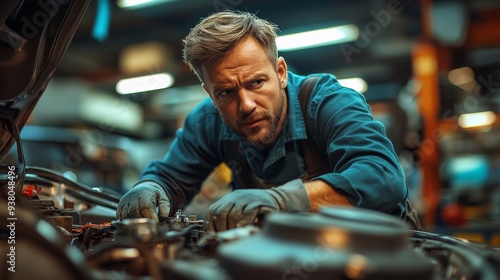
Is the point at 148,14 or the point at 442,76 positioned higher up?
the point at 148,14

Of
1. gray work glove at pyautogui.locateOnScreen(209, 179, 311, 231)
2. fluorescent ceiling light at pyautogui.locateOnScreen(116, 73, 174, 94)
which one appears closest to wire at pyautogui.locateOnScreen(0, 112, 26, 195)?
gray work glove at pyautogui.locateOnScreen(209, 179, 311, 231)

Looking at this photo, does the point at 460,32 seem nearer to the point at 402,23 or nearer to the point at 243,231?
the point at 402,23

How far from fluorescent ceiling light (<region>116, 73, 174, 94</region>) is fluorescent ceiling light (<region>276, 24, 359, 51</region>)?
2.56 metres

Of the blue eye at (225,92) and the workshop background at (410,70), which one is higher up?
the workshop background at (410,70)

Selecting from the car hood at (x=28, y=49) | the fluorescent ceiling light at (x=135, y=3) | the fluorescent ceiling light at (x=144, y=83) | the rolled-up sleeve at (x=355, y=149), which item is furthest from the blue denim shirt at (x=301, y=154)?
the fluorescent ceiling light at (x=144, y=83)

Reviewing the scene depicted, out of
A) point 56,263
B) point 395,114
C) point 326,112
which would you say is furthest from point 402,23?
point 56,263

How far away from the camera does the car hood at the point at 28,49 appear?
4.41 feet

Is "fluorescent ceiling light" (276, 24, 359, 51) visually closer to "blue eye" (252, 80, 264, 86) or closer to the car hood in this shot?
"blue eye" (252, 80, 264, 86)

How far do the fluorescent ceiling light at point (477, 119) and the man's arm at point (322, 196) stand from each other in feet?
19.1

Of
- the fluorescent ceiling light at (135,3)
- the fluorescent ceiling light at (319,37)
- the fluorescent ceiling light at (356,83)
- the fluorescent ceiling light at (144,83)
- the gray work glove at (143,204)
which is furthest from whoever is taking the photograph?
the fluorescent ceiling light at (356,83)

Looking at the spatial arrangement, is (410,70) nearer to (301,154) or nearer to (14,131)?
(301,154)

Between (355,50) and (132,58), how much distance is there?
11.1ft

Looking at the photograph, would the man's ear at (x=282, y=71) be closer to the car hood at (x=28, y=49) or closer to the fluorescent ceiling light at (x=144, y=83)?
the car hood at (x=28, y=49)

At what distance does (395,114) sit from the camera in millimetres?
6375
